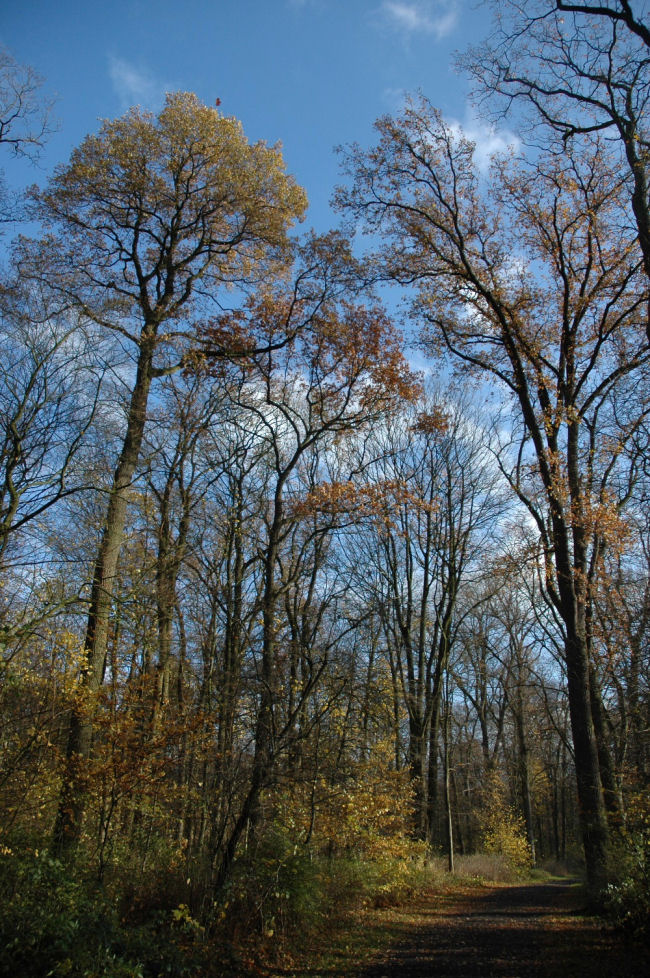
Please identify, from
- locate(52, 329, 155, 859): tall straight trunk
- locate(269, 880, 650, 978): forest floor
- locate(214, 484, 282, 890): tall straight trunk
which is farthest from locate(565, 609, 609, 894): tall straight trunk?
locate(52, 329, 155, 859): tall straight trunk

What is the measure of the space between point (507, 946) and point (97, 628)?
7114 mm

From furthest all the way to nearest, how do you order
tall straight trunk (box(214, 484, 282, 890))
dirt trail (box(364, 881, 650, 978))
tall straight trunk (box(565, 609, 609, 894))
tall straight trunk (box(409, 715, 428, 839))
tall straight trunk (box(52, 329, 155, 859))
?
tall straight trunk (box(409, 715, 428, 839))
tall straight trunk (box(565, 609, 609, 894))
tall straight trunk (box(214, 484, 282, 890))
tall straight trunk (box(52, 329, 155, 859))
dirt trail (box(364, 881, 650, 978))

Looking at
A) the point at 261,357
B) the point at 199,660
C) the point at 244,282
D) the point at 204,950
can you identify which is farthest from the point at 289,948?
the point at 244,282

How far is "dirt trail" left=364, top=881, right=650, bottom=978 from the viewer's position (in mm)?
6023

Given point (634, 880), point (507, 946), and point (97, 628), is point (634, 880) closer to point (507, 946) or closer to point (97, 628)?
point (507, 946)

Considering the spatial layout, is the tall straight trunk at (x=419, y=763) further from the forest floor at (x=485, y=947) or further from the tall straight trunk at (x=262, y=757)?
the tall straight trunk at (x=262, y=757)

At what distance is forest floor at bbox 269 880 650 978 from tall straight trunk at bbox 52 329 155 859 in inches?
119

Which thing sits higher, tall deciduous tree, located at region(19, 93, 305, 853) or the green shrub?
tall deciduous tree, located at region(19, 93, 305, 853)

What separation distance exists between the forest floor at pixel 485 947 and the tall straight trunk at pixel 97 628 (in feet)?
9.91

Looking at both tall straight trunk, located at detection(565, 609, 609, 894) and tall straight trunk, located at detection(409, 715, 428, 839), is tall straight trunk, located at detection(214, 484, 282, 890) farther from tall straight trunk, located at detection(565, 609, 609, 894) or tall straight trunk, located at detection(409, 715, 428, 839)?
tall straight trunk, located at detection(409, 715, 428, 839)

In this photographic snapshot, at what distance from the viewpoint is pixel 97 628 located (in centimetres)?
826

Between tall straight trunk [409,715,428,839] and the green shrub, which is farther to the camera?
tall straight trunk [409,715,428,839]

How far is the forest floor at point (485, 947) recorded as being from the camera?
6.11m

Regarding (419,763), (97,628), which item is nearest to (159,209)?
(97,628)
